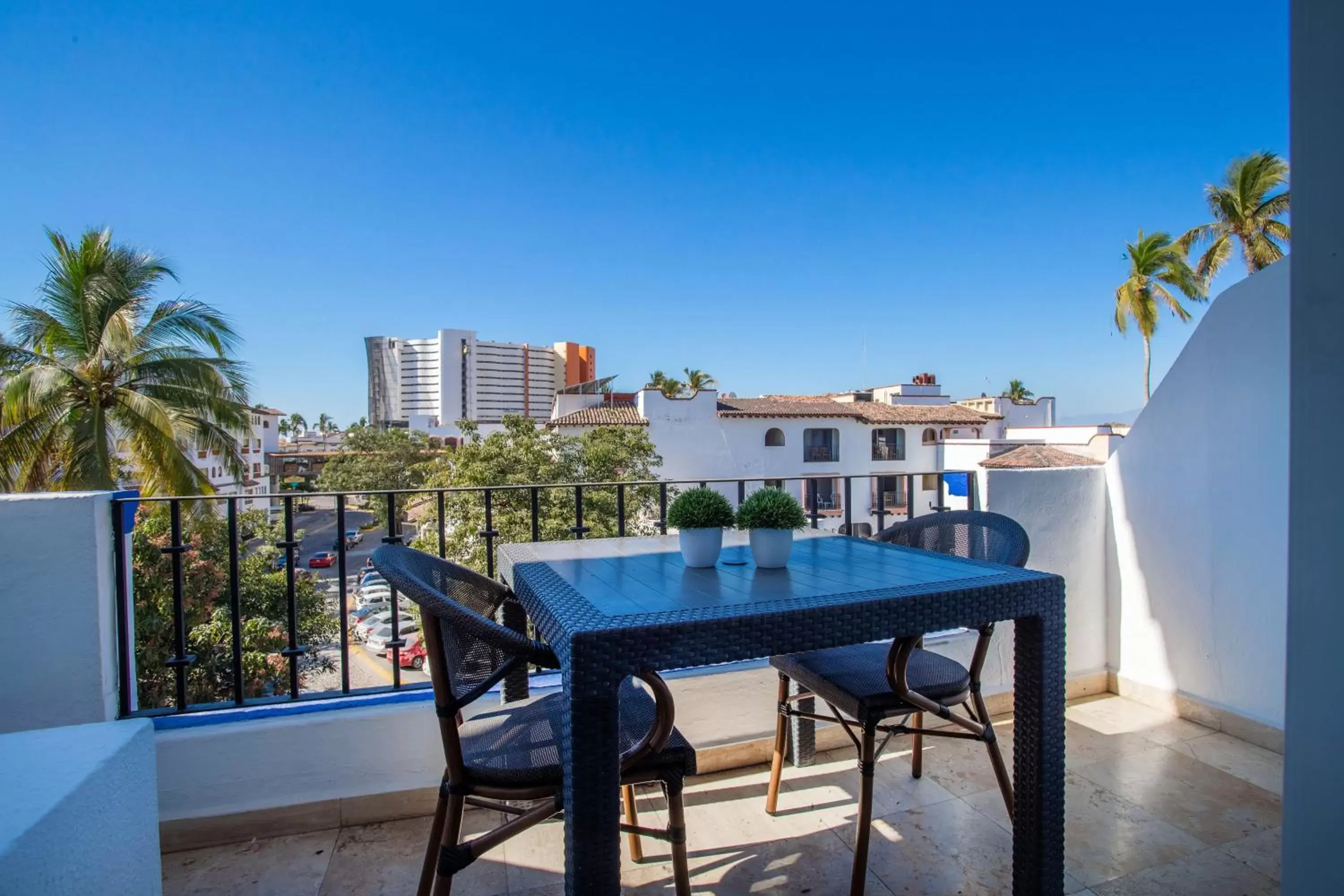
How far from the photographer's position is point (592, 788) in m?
1.09

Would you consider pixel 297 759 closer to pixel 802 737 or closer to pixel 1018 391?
pixel 802 737

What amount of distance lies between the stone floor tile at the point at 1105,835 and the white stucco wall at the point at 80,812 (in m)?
2.16

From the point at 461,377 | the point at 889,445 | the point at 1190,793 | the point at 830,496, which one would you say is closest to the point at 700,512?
the point at 1190,793

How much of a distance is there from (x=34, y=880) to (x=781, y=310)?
114 feet

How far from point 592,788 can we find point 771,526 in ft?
2.35

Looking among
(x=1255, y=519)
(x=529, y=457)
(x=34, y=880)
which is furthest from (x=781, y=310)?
(x=34, y=880)

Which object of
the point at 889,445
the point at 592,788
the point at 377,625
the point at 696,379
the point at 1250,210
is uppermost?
the point at 1250,210

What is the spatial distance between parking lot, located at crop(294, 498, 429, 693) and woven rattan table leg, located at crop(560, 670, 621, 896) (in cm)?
58

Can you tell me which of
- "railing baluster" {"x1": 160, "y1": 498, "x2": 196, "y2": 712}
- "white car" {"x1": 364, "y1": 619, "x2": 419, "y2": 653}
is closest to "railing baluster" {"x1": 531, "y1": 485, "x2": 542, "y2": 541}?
"railing baluster" {"x1": 160, "y1": 498, "x2": 196, "y2": 712}

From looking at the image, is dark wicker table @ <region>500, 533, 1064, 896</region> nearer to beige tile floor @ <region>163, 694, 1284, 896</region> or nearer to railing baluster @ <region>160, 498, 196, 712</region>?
beige tile floor @ <region>163, 694, 1284, 896</region>

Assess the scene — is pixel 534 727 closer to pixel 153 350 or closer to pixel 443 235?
pixel 153 350

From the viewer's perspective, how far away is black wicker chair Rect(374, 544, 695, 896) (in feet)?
4.10

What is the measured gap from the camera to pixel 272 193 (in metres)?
22.5

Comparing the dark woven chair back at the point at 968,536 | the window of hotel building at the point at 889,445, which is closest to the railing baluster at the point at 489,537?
the dark woven chair back at the point at 968,536
